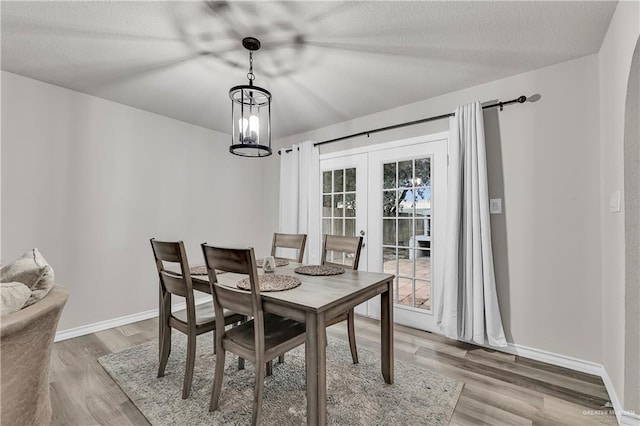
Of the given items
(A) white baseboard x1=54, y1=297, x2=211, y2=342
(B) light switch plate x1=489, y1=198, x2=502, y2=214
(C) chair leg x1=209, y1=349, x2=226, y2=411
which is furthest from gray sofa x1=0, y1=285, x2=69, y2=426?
(B) light switch plate x1=489, y1=198, x2=502, y2=214

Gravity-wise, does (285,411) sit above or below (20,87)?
below

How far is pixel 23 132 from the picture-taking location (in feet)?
8.41

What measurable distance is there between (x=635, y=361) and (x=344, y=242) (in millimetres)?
1850

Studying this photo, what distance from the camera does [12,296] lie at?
1.04 meters

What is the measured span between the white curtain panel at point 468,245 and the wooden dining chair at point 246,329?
159 cm

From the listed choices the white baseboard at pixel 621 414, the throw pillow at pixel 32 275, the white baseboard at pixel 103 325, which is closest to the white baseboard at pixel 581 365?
the white baseboard at pixel 621 414

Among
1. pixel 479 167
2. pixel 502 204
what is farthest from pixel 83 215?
pixel 502 204

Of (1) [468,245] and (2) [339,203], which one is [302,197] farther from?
(1) [468,245]

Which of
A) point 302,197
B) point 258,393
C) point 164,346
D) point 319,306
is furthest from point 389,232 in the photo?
point 164,346

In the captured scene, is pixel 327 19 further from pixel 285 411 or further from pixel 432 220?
pixel 285 411

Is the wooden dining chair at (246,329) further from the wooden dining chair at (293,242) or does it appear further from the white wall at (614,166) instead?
the white wall at (614,166)

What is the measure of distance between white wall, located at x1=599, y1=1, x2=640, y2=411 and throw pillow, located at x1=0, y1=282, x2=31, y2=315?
9.43ft

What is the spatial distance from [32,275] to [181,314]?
98 cm

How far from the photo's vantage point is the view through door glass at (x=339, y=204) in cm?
359
